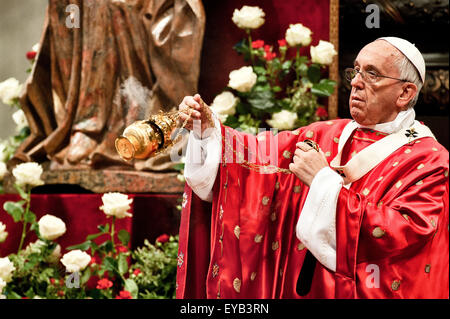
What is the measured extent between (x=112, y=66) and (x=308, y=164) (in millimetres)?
1695

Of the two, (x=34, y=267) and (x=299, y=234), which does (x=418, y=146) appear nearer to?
(x=299, y=234)

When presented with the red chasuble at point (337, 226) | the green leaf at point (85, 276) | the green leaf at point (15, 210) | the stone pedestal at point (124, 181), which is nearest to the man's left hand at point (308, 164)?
the red chasuble at point (337, 226)

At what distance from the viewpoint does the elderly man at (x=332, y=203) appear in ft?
6.71

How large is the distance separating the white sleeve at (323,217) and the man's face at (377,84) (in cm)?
32

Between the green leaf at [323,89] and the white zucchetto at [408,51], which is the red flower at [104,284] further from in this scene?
the white zucchetto at [408,51]

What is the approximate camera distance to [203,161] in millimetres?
2250

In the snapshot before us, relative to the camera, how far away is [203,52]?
3707mm

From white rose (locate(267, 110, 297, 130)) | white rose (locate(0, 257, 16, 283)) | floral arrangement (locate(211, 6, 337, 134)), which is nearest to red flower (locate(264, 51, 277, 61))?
floral arrangement (locate(211, 6, 337, 134))

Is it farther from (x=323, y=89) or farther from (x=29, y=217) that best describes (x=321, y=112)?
(x=29, y=217)

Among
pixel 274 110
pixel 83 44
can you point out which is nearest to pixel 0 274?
pixel 83 44

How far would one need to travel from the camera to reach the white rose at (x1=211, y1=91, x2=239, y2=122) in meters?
3.31

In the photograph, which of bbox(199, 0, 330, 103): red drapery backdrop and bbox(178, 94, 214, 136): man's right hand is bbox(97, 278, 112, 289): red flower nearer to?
bbox(178, 94, 214, 136): man's right hand

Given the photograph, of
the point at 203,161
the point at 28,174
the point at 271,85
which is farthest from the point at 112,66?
the point at 203,161

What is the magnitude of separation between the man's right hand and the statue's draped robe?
124cm
